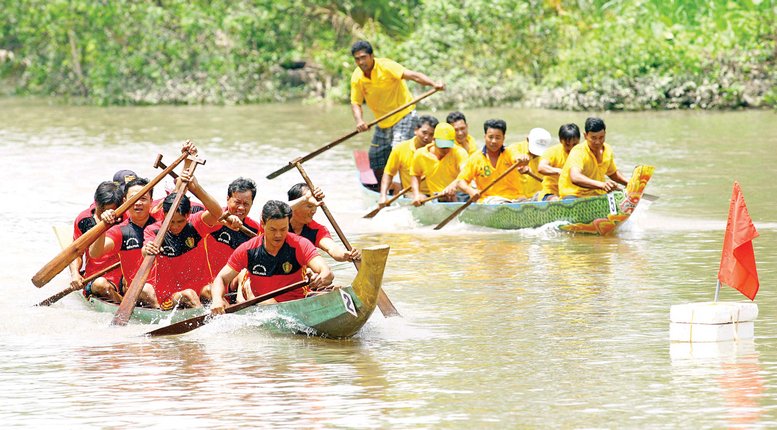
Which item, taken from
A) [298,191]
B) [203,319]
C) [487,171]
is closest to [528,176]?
[487,171]

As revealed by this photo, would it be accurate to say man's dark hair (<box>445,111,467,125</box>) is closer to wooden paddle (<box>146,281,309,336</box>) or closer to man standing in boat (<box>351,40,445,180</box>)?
man standing in boat (<box>351,40,445,180</box>)

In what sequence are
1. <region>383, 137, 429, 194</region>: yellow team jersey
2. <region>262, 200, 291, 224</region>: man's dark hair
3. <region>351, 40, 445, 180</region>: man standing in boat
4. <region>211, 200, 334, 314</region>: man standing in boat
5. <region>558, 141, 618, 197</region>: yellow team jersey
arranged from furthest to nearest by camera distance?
<region>351, 40, 445, 180</region>: man standing in boat, <region>383, 137, 429, 194</region>: yellow team jersey, <region>558, 141, 618, 197</region>: yellow team jersey, <region>211, 200, 334, 314</region>: man standing in boat, <region>262, 200, 291, 224</region>: man's dark hair

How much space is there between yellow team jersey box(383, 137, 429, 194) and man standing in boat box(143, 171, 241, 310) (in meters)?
4.97

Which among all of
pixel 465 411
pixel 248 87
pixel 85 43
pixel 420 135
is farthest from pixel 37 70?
pixel 465 411

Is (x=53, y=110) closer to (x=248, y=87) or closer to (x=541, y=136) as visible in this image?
(x=248, y=87)

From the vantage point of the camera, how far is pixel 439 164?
14641 mm

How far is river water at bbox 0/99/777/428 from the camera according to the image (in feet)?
23.7

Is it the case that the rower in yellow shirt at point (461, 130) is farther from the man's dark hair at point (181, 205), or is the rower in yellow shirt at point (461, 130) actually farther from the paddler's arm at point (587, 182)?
the man's dark hair at point (181, 205)

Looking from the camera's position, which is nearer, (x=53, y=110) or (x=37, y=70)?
(x=53, y=110)

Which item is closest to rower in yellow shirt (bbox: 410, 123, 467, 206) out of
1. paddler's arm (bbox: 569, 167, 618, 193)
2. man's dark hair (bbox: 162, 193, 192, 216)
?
paddler's arm (bbox: 569, 167, 618, 193)

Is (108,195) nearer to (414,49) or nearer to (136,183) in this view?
(136,183)

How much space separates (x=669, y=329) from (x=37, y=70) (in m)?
30.0

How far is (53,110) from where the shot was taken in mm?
33562

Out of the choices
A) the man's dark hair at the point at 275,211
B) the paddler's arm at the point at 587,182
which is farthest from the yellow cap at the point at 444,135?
the man's dark hair at the point at 275,211
